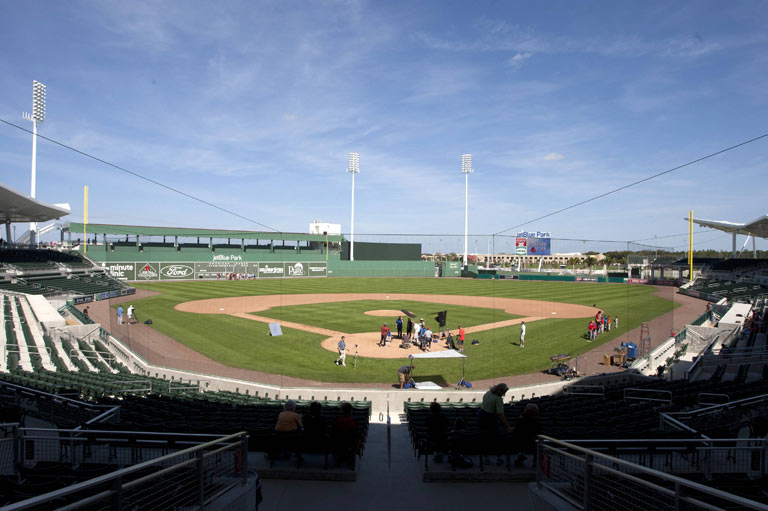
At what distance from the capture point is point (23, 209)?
127 feet

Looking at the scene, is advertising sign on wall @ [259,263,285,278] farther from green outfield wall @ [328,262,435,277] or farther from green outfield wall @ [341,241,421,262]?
green outfield wall @ [341,241,421,262]

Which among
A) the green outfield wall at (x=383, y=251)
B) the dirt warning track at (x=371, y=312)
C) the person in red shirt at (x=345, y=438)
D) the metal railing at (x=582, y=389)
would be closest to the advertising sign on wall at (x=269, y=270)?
the green outfield wall at (x=383, y=251)

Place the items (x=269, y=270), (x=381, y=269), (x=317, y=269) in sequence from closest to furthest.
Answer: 1. (x=269, y=270)
2. (x=317, y=269)
3. (x=381, y=269)

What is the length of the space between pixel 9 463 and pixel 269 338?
58.1 feet

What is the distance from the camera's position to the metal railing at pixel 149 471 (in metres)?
2.92

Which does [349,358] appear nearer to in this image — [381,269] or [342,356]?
[342,356]

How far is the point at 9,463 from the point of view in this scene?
5.99 meters

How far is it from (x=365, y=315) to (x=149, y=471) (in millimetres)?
27379

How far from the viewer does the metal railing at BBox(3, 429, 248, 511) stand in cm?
292

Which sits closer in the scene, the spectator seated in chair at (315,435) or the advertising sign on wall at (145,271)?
the spectator seated in chair at (315,435)

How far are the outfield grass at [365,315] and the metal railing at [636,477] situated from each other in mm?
20497

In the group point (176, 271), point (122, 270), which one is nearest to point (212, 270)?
point (176, 271)

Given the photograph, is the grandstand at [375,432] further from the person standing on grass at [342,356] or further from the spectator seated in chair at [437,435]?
the person standing on grass at [342,356]

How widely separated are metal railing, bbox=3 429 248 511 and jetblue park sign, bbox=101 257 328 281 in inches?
1890
